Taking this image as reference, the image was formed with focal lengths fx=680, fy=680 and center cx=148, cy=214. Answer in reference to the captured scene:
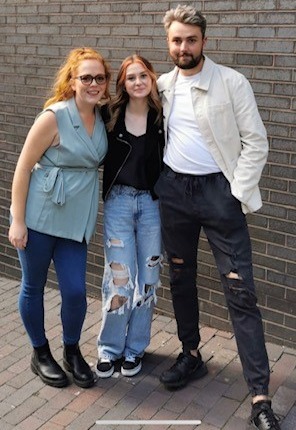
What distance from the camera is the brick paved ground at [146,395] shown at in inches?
142

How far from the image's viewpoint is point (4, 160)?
18.6 feet

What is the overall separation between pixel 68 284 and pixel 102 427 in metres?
0.79

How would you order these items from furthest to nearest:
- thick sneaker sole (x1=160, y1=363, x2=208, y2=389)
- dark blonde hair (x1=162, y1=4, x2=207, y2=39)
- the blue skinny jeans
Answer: thick sneaker sole (x1=160, y1=363, x2=208, y2=389), the blue skinny jeans, dark blonde hair (x1=162, y1=4, x2=207, y2=39)

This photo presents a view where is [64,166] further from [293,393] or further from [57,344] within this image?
[293,393]

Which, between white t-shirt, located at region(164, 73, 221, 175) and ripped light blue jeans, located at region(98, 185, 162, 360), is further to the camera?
ripped light blue jeans, located at region(98, 185, 162, 360)

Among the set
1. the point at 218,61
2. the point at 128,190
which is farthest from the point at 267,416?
the point at 218,61

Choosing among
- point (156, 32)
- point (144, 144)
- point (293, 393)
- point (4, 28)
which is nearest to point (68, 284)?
point (144, 144)

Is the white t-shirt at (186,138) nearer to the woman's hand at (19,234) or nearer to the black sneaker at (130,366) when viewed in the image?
the woman's hand at (19,234)

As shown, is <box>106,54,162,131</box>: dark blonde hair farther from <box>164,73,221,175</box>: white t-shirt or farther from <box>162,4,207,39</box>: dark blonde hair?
<box>162,4,207,39</box>: dark blonde hair

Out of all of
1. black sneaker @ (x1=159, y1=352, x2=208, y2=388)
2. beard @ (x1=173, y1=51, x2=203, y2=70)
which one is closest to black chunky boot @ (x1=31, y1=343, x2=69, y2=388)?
black sneaker @ (x1=159, y1=352, x2=208, y2=388)

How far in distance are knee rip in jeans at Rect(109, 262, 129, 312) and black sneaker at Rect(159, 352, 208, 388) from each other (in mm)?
476

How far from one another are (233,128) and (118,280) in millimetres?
1116

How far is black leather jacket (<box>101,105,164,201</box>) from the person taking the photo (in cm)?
372

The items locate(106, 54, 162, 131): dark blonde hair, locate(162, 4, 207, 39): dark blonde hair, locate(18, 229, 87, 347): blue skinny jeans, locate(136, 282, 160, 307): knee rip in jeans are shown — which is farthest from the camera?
locate(136, 282, 160, 307): knee rip in jeans
